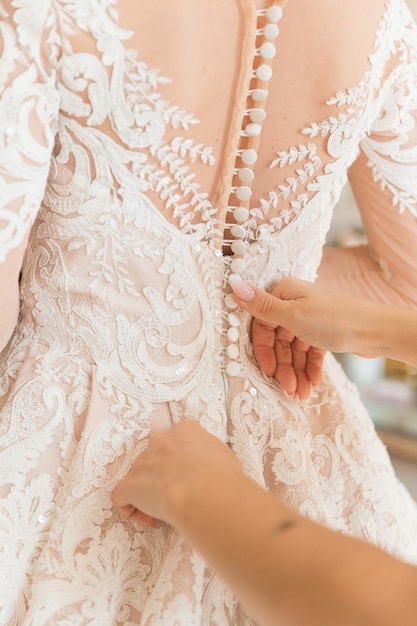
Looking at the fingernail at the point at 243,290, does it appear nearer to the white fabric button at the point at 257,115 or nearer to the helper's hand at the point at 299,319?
the helper's hand at the point at 299,319

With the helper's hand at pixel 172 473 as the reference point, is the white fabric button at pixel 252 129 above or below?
above

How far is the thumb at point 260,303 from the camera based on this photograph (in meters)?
0.83

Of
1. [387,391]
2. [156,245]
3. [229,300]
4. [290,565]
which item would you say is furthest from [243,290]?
[387,391]

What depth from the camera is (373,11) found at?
78cm

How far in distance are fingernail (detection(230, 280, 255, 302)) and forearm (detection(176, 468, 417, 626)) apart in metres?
0.29

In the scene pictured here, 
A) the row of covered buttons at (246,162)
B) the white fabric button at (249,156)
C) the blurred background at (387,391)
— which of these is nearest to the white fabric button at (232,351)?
the row of covered buttons at (246,162)

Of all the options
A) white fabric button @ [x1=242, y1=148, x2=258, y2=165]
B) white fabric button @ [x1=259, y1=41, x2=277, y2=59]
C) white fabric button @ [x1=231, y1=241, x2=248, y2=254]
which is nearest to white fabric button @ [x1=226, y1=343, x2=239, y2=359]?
white fabric button @ [x1=231, y1=241, x2=248, y2=254]

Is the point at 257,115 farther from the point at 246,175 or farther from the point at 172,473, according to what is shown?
the point at 172,473

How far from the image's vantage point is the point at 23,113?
→ 65 cm

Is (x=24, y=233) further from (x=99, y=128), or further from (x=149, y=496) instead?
(x=149, y=496)

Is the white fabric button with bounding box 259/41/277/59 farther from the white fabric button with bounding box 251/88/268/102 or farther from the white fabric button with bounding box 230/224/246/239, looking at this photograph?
the white fabric button with bounding box 230/224/246/239

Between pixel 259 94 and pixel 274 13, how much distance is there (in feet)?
0.26

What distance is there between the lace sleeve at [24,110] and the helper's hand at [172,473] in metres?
0.24

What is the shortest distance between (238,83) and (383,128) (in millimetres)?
234
